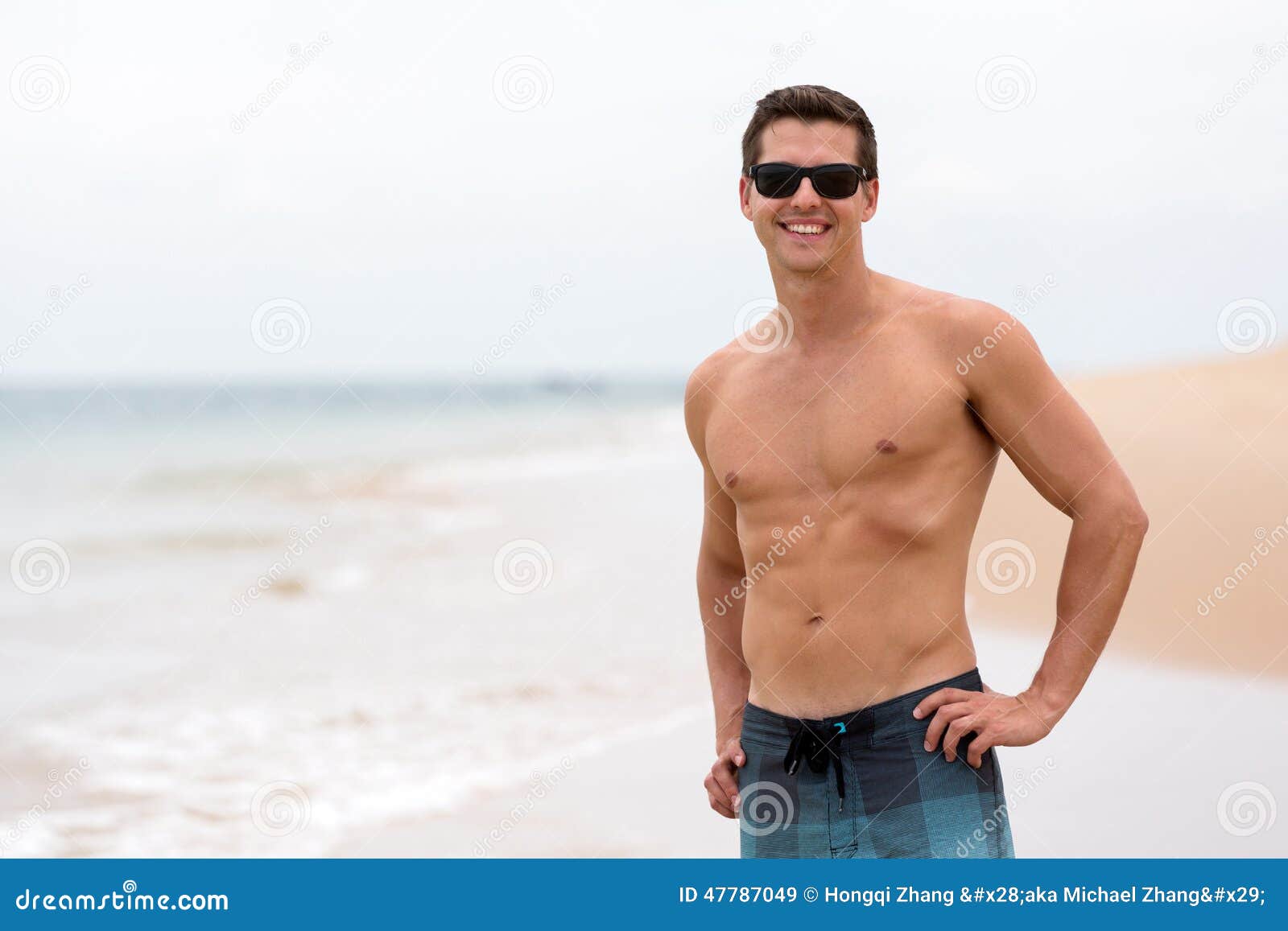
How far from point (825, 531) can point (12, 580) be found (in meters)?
14.9

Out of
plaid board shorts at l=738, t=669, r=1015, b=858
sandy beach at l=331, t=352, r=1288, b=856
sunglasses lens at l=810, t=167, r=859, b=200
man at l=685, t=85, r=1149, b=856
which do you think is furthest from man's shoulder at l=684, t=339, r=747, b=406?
sandy beach at l=331, t=352, r=1288, b=856

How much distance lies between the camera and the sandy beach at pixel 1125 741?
5691 millimetres

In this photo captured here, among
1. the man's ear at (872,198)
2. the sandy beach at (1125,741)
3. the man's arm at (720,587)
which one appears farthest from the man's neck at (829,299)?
the sandy beach at (1125,741)

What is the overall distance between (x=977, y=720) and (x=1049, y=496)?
52cm

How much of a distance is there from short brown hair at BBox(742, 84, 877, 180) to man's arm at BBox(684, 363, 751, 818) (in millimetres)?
651

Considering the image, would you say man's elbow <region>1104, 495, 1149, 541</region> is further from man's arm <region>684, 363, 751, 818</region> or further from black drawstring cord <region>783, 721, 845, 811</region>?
man's arm <region>684, 363, 751, 818</region>

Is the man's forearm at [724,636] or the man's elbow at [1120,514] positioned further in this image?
the man's forearm at [724,636]

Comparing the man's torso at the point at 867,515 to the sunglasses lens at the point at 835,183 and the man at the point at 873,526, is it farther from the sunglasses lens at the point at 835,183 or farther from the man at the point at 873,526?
the sunglasses lens at the point at 835,183

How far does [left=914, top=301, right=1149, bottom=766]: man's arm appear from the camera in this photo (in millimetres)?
2752

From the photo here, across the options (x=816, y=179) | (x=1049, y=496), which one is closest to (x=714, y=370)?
(x=816, y=179)

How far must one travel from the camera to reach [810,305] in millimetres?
3033

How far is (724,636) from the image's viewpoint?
3369mm

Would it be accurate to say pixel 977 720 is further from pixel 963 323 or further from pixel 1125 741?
pixel 1125 741

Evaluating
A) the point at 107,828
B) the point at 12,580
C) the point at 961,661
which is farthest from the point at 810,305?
the point at 12,580
